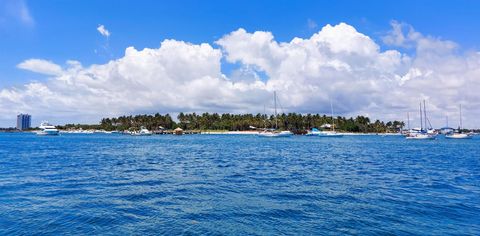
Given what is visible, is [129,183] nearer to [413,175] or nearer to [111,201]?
[111,201]

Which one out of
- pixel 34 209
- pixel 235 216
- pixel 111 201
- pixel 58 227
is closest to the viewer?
pixel 58 227

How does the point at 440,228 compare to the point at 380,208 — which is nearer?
the point at 440,228

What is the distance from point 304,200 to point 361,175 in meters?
17.3

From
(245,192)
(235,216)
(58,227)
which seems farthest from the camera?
(245,192)

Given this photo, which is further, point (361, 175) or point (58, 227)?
point (361, 175)

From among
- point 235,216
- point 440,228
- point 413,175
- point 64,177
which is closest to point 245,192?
point 235,216

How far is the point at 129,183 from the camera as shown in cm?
3222

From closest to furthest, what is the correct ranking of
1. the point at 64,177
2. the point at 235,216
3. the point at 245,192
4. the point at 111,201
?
the point at 235,216 → the point at 111,201 → the point at 245,192 → the point at 64,177

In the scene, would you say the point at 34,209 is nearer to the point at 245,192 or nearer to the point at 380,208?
the point at 245,192

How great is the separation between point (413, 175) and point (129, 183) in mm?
31437

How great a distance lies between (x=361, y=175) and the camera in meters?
39.1

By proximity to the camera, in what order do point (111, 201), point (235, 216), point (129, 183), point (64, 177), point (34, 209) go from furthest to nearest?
point (64, 177), point (129, 183), point (111, 201), point (34, 209), point (235, 216)

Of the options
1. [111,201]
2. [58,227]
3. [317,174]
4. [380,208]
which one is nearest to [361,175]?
[317,174]

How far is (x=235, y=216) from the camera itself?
790 inches
